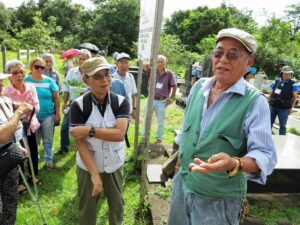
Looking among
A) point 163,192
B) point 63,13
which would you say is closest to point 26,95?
point 163,192

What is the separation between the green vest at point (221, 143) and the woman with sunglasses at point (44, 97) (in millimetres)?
3131

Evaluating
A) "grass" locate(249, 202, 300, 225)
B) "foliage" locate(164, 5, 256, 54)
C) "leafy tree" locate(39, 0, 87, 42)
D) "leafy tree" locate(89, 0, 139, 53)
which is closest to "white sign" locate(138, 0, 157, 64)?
"grass" locate(249, 202, 300, 225)

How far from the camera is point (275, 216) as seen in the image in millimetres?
3617

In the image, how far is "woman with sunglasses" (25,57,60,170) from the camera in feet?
14.2

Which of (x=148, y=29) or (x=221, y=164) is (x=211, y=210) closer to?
(x=221, y=164)

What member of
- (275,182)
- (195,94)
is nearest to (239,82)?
(195,94)

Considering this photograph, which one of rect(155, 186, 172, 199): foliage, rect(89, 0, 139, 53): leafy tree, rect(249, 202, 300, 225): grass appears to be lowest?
rect(249, 202, 300, 225): grass

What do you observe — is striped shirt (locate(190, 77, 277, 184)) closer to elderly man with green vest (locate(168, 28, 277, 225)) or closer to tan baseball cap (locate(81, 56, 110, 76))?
elderly man with green vest (locate(168, 28, 277, 225))

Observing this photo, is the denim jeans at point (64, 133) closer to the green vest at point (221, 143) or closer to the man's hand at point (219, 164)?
the green vest at point (221, 143)

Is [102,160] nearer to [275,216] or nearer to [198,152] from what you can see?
[198,152]

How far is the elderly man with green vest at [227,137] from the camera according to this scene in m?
1.59

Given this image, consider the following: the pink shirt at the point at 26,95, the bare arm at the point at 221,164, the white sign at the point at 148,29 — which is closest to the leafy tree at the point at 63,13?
the pink shirt at the point at 26,95

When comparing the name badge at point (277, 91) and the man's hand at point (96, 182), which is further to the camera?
the name badge at point (277, 91)

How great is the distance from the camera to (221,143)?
1.72 meters
